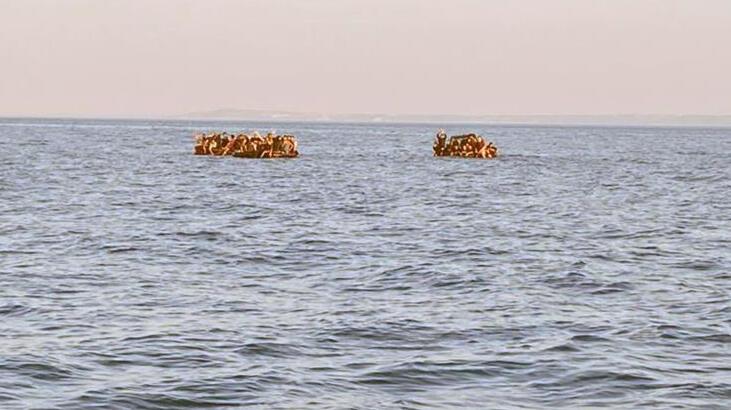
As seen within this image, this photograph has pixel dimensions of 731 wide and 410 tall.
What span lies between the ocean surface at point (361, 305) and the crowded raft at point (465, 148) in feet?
150

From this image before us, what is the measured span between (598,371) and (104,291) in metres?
9.93

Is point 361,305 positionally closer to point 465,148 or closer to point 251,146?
point 251,146

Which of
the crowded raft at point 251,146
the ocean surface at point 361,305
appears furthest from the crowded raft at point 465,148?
the ocean surface at point 361,305

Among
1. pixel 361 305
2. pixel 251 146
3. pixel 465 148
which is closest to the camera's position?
pixel 361 305

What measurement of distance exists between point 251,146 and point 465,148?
1602 cm

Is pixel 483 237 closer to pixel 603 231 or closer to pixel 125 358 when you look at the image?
pixel 603 231

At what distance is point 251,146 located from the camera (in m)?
88.8

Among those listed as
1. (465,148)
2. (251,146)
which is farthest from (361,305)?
(465,148)

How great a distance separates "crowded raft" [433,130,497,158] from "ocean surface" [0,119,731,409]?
45644 mm

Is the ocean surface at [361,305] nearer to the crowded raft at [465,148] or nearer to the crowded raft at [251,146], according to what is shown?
the crowded raft at [251,146]

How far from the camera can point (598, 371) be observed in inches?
652

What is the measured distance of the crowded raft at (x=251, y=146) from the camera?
293 ft

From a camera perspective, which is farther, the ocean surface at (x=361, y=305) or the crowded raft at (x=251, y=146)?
the crowded raft at (x=251, y=146)

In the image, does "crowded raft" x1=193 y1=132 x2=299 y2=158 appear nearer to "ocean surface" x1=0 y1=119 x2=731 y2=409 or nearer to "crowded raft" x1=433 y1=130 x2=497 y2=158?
"crowded raft" x1=433 y1=130 x2=497 y2=158
